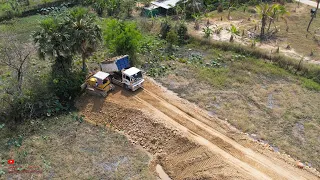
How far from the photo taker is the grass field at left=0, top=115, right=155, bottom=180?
20.8 meters

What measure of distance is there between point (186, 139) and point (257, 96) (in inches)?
356

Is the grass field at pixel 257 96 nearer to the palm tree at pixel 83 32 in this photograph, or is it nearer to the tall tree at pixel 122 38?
the tall tree at pixel 122 38

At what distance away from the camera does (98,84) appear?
2675 centimetres

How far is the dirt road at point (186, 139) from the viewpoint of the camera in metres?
21.2

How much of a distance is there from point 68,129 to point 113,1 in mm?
23227

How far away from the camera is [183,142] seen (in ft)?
75.8

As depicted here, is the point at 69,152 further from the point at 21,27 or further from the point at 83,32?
the point at 21,27

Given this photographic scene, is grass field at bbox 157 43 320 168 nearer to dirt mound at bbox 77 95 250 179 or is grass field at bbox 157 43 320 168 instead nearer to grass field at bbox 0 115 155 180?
dirt mound at bbox 77 95 250 179

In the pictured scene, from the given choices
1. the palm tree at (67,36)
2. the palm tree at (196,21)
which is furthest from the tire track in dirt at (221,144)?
the palm tree at (196,21)

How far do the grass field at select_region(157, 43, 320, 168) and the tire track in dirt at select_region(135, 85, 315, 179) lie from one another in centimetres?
202

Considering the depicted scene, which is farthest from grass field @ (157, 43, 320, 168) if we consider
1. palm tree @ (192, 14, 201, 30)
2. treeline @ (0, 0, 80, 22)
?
treeline @ (0, 0, 80, 22)

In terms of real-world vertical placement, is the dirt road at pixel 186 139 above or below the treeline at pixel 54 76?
below

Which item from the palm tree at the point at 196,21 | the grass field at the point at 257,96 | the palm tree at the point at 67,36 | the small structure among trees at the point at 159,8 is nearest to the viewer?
the grass field at the point at 257,96

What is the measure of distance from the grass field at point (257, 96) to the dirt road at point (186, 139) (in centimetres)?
141
